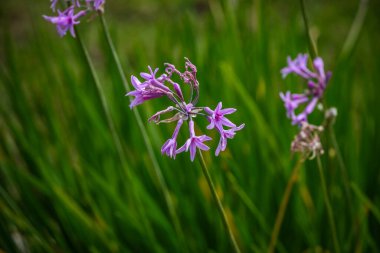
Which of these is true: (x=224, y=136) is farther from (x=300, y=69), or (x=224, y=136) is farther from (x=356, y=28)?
(x=356, y=28)

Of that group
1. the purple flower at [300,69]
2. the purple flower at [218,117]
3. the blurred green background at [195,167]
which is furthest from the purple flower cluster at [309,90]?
the blurred green background at [195,167]

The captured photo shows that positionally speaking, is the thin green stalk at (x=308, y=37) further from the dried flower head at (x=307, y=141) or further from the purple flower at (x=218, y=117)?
the purple flower at (x=218, y=117)

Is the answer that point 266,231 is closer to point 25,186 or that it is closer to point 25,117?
point 25,186

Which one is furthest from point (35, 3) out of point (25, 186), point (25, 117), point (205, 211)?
point (205, 211)

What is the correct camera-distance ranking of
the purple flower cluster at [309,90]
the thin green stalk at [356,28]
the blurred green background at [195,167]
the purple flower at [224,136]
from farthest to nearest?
the thin green stalk at [356,28]
the blurred green background at [195,167]
the purple flower cluster at [309,90]
the purple flower at [224,136]

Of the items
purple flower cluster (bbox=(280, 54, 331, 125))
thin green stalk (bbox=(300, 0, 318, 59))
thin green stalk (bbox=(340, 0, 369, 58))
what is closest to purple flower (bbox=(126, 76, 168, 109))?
purple flower cluster (bbox=(280, 54, 331, 125))

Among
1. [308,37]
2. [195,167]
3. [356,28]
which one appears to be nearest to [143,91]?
[308,37]

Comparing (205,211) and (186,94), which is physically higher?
(186,94)

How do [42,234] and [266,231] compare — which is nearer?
[266,231]
